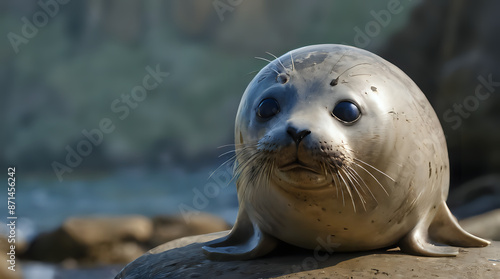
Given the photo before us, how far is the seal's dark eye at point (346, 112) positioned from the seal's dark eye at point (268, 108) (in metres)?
0.27

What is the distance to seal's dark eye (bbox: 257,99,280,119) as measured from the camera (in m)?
2.52

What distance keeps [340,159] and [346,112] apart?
246 mm

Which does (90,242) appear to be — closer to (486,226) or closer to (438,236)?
(486,226)

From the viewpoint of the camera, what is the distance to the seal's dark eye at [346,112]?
241cm

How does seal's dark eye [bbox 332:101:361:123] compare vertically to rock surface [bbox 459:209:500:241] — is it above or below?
above

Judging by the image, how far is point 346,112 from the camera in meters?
2.42

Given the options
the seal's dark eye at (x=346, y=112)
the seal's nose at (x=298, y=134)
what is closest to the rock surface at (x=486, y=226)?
the seal's dark eye at (x=346, y=112)

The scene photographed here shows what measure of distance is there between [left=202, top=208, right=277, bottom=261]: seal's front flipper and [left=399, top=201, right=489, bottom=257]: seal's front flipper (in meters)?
0.68

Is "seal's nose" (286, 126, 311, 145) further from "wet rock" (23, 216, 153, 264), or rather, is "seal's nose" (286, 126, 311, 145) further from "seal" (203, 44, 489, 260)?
"wet rock" (23, 216, 153, 264)

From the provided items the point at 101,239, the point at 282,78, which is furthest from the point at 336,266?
the point at 101,239

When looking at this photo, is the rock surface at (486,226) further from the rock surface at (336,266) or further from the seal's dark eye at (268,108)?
the seal's dark eye at (268,108)

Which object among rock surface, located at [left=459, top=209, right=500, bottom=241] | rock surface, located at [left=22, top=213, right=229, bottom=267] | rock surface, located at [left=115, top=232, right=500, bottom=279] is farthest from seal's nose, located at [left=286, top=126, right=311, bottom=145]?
rock surface, located at [left=22, top=213, right=229, bottom=267]

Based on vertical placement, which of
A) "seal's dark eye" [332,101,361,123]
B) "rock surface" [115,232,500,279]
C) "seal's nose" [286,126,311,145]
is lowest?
"rock surface" [115,232,500,279]

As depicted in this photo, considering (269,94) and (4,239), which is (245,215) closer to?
(269,94)
